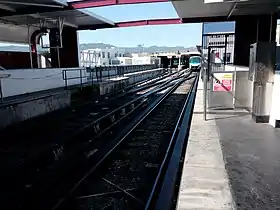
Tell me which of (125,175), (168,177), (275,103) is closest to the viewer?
(168,177)

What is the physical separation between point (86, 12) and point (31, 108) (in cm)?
897

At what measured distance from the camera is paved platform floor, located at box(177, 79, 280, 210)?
3.08 metres

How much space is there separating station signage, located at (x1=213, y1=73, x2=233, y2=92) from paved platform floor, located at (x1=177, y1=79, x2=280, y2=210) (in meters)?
1.96

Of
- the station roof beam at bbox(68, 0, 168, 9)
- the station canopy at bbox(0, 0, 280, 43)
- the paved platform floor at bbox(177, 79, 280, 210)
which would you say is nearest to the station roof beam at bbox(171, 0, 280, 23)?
the station canopy at bbox(0, 0, 280, 43)

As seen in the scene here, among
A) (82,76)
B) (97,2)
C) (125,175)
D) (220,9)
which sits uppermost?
(97,2)

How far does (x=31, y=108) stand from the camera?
→ 9.84m

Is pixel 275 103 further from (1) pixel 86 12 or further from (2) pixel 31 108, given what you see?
(1) pixel 86 12

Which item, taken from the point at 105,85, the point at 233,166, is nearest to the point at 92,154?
the point at 233,166

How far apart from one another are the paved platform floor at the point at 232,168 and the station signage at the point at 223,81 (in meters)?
1.96

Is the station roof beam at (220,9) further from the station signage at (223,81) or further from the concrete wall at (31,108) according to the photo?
the concrete wall at (31,108)

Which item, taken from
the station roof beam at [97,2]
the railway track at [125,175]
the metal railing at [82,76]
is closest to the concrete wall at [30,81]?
the metal railing at [82,76]

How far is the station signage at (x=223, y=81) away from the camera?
809 cm

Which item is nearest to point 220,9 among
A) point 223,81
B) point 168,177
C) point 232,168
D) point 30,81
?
point 223,81

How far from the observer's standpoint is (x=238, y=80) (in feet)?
26.3
